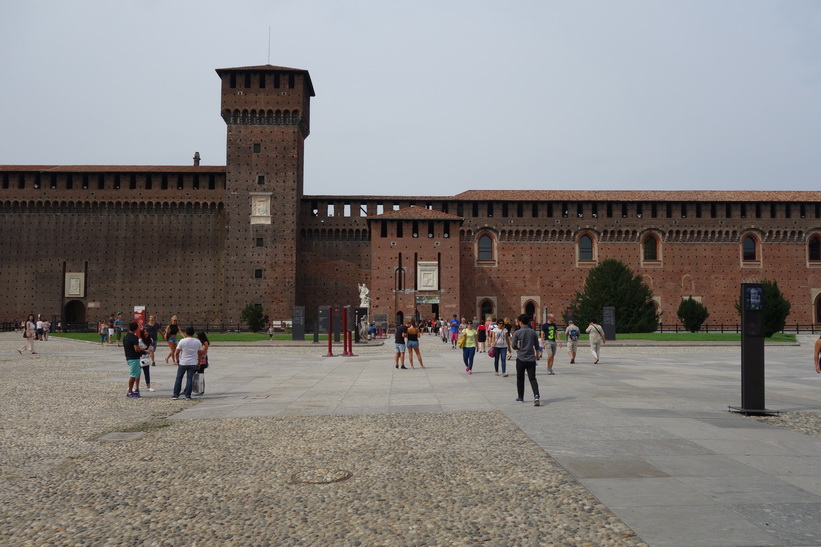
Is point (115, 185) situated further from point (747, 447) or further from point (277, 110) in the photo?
point (747, 447)

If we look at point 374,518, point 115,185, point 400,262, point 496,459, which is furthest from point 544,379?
point 115,185

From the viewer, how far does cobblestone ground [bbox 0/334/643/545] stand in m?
3.73

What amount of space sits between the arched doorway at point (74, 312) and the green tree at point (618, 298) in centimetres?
3458

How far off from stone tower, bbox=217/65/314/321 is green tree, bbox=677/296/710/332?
26.6m

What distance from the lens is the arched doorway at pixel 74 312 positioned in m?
45.2

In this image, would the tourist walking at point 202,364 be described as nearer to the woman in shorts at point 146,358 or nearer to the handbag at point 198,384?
the handbag at point 198,384

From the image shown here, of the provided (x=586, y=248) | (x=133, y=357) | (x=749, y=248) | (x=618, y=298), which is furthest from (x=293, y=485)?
(x=749, y=248)

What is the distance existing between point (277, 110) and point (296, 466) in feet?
136

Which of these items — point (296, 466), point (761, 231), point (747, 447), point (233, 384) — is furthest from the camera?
point (761, 231)

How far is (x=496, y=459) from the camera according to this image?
18.2ft

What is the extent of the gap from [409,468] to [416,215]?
38.8m

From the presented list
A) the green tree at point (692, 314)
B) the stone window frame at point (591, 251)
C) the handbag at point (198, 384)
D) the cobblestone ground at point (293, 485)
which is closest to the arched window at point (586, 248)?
the stone window frame at point (591, 251)

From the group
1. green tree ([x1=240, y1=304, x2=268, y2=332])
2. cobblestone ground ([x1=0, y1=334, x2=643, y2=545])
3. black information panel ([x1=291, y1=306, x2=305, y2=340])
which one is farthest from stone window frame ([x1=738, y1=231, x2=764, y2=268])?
cobblestone ground ([x1=0, y1=334, x2=643, y2=545])

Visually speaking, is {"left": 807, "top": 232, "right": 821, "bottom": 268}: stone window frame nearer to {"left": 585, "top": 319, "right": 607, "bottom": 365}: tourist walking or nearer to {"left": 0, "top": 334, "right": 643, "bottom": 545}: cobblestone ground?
{"left": 585, "top": 319, "right": 607, "bottom": 365}: tourist walking
